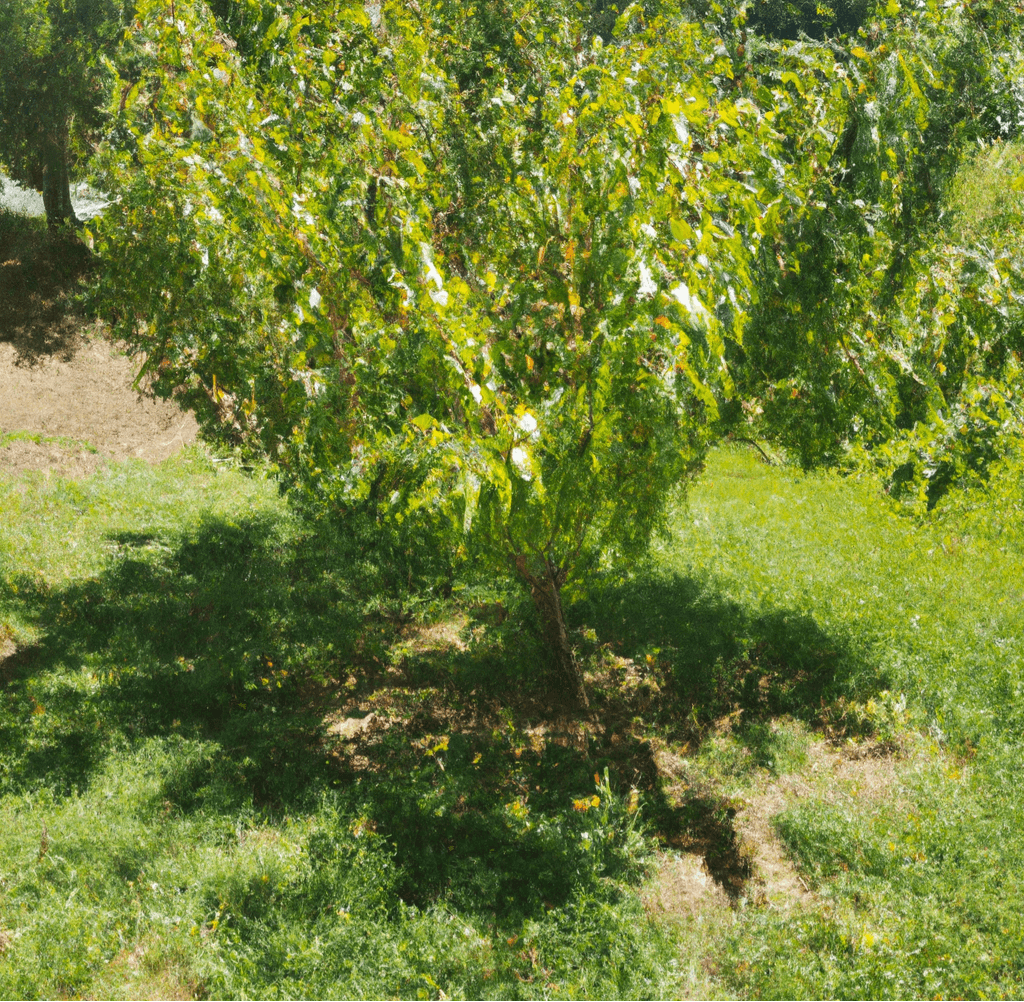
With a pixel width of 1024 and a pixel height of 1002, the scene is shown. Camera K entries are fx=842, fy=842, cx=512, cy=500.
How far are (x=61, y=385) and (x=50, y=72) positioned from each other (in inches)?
203

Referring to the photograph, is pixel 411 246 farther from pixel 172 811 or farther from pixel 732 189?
pixel 172 811

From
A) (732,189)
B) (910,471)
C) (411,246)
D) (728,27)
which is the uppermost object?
(728,27)

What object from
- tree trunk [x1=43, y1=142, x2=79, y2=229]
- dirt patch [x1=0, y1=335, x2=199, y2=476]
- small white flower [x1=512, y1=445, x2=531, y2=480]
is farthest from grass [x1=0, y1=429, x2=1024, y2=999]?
tree trunk [x1=43, y1=142, x2=79, y2=229]

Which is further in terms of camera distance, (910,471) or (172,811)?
(910,471)

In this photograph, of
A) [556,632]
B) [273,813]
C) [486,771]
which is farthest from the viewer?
[556,632]

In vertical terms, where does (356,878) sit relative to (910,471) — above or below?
below

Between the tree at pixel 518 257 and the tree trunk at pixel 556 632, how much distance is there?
0.05 m

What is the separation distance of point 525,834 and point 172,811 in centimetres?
206

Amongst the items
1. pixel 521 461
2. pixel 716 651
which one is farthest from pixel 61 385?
pixel 521 461

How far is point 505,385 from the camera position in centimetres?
380

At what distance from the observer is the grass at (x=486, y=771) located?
392 centimetres

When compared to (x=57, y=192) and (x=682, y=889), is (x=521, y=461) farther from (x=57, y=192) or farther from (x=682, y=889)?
(x=57, y=192)

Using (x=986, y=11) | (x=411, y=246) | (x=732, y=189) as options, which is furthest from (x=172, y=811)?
(x=986, y=11)

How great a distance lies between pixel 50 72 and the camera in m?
13.9
